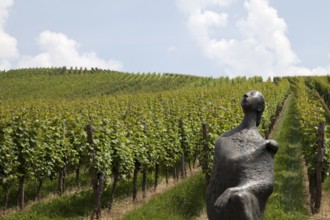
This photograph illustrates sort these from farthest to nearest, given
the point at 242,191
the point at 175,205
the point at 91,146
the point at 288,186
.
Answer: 1. the point at 288,186
2. the point at 91,146
3. the point at 175,205
4. the point at 242,191

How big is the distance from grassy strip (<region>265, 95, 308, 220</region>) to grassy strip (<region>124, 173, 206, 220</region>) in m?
A: 2.16

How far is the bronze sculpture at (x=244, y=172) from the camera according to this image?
2.92 meters

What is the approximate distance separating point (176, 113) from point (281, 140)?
7.46 metres

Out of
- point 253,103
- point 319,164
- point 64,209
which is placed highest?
point 253,103

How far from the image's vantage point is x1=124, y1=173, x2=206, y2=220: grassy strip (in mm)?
11883

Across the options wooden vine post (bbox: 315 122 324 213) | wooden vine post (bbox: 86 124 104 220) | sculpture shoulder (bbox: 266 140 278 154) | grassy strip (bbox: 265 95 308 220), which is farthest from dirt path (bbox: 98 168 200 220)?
sculpture shoulder (bbox: 266 140 278 154)

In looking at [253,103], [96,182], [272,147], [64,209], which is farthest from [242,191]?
[64,209]

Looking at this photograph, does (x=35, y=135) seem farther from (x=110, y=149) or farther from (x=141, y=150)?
(x=141, y=150)

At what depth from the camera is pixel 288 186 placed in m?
15.4

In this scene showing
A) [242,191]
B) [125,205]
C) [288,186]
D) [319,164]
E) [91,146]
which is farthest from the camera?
[288,186]

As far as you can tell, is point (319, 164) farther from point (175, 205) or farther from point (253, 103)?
point (253, 103)

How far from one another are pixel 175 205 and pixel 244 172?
994 centimetres

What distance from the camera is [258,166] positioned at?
317 centimetres

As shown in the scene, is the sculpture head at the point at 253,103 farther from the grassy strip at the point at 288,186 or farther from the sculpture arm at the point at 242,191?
the grassy strip at the point at 288,186
